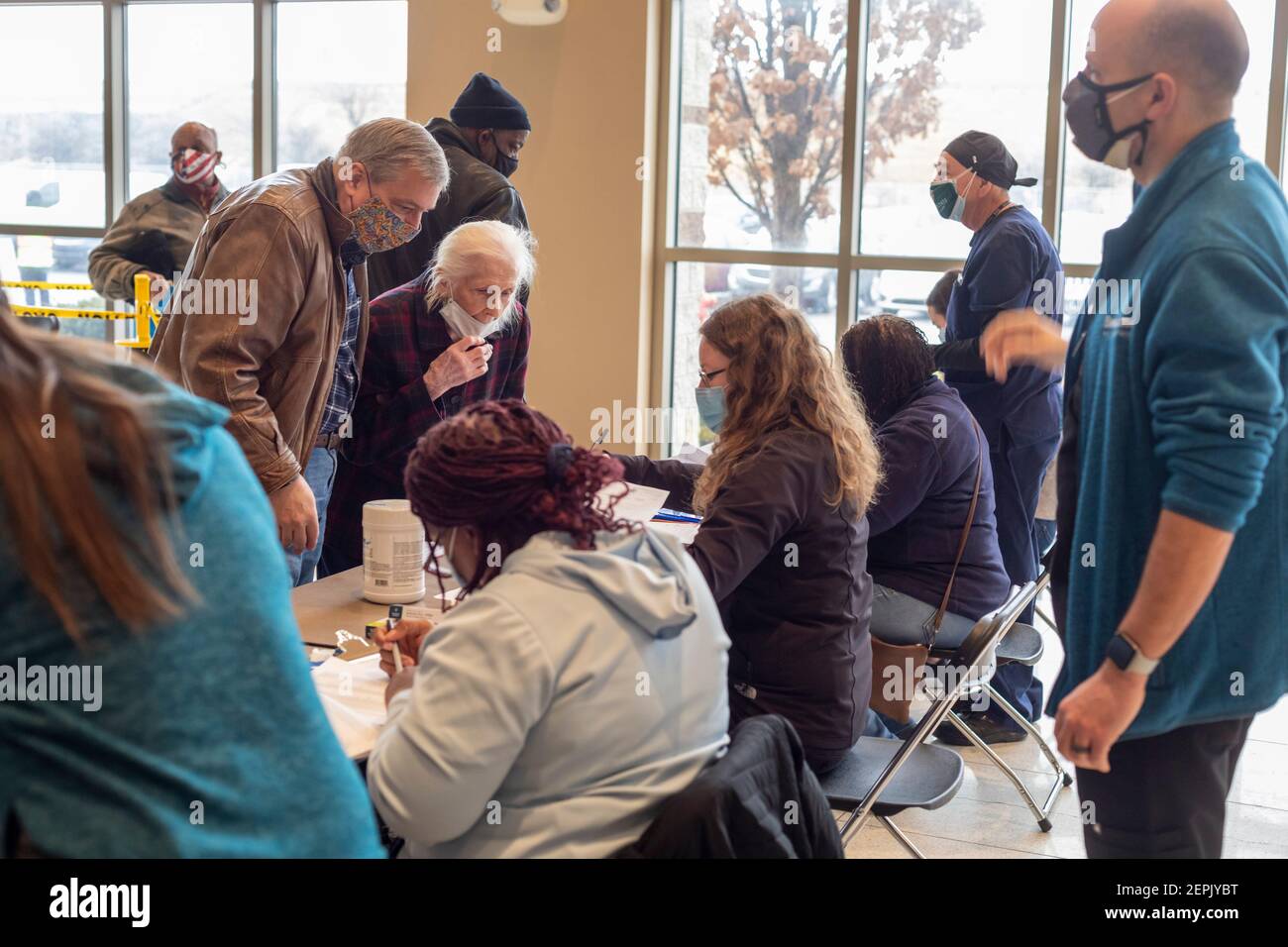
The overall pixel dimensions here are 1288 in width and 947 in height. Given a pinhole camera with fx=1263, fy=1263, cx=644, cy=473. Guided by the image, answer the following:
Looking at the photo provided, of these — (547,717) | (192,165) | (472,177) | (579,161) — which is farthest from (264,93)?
(547,717)

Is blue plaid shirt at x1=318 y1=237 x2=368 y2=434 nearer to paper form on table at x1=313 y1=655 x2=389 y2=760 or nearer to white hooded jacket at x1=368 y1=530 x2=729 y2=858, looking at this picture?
paper form on table at x1=313 y1=655 x2=389 y2=760

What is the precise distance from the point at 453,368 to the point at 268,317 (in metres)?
0.58

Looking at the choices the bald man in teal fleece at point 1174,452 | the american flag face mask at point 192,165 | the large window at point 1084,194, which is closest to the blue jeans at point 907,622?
the bald man in teal fleece at point 1174,452

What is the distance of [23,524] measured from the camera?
795 mm

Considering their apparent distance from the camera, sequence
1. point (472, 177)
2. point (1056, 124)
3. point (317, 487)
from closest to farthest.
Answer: point (317, 487), point (472, 177), point (1056, 124)

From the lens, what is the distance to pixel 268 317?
2.77m

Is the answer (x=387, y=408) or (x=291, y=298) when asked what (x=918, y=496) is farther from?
(x=291, y=298)

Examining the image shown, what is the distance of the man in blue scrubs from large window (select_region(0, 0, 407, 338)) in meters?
3.91

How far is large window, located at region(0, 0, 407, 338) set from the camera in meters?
7.07

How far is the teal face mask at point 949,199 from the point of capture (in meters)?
4.31

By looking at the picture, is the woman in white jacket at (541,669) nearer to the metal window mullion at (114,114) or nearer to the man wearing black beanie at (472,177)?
the man wearing black beanie at (472,177)

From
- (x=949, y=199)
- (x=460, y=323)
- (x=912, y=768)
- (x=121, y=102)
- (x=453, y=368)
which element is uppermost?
(x=121, y=102)

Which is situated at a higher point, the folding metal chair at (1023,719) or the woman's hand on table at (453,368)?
the woman's hand on table at (453,368)

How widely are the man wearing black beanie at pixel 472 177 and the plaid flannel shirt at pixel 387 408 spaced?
75 cm
